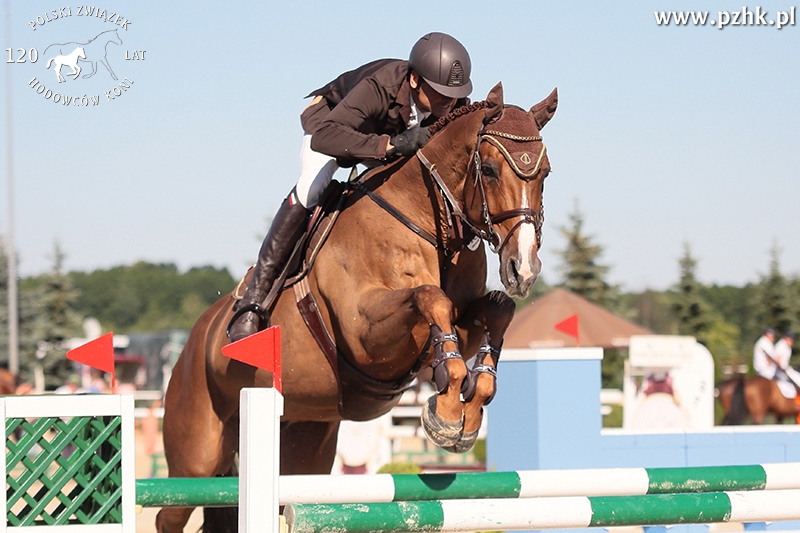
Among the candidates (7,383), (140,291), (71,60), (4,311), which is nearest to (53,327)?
(4,311)

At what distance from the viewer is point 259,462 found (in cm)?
210

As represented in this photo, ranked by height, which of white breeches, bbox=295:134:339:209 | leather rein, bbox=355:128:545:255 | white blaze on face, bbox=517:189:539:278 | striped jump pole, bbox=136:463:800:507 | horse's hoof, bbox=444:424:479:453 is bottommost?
striped jump pole, bbox=136:463:800:507

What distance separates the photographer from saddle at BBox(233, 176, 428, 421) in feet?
11.0

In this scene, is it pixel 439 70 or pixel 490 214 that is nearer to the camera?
pixel 490 214

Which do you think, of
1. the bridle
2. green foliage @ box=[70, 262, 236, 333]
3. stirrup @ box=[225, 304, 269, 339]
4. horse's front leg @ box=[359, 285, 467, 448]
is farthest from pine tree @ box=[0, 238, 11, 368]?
green foliage @ box=[70, 262, 236, 333]

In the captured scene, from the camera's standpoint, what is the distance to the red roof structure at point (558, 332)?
16688mm

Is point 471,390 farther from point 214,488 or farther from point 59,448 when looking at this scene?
point 59,448

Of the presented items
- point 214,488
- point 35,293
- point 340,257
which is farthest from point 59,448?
point 35,293

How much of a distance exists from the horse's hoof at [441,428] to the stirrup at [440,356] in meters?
0.06

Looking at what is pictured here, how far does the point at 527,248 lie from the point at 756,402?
11.3m

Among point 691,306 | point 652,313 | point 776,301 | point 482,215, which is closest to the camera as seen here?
point 482,215

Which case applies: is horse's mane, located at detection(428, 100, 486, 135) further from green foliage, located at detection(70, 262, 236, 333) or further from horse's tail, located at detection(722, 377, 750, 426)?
green foliage, located at detection(70, 262, 236, 333)

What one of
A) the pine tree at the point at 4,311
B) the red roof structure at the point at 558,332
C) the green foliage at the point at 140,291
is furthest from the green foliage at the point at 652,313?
the green foliage at the point at 140,291

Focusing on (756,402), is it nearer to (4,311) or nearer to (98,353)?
(98,353)
